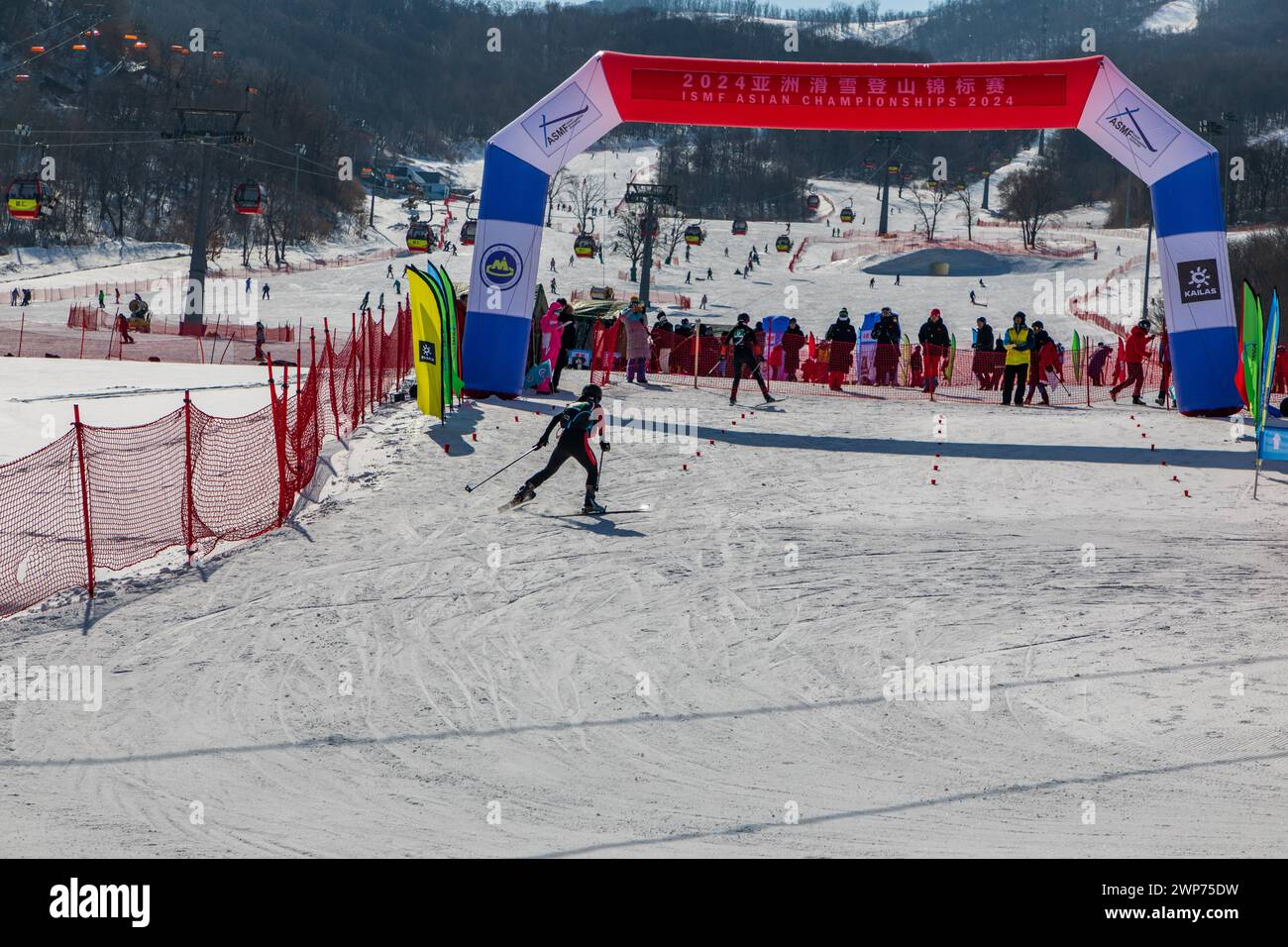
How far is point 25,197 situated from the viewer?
3444 cm

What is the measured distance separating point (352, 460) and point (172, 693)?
21.2 ft

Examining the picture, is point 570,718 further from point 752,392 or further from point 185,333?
point 185,333

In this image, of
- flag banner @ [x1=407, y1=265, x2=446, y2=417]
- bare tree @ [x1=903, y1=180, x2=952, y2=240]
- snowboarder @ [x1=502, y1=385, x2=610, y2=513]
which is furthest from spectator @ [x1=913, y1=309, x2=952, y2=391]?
bare tree @ [x1=903, y1=180, x2=952, y2=240]

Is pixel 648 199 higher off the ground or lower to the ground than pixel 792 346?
higher

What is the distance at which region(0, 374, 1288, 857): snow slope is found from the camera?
20.4 feet

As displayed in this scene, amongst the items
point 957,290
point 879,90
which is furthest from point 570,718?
point 957,290

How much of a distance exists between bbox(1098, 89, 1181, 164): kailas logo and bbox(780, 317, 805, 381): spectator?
6.44 m

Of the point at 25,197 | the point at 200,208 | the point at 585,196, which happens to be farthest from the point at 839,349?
the point at 585,196

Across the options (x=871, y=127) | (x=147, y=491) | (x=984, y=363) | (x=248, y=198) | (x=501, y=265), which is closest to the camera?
(x=147, y=491)

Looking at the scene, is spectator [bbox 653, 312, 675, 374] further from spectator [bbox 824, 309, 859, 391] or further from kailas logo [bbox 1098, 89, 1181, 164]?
kailas logo [bbox 1098, 89, 1181, 164]

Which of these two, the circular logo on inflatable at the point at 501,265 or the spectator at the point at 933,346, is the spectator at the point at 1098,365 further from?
the circular logo on inflatable at the point at 501,265

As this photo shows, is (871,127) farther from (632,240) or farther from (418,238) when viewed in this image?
(632,240)

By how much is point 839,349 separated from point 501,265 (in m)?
7.46

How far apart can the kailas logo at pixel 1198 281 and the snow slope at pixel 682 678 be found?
12.2 feet
